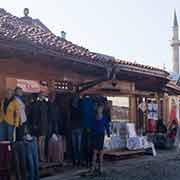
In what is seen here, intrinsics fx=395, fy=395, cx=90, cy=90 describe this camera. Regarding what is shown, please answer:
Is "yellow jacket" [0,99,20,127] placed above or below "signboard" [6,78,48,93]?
below

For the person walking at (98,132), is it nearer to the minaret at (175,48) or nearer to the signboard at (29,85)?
the signboard at (29,85)

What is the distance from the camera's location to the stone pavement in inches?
335

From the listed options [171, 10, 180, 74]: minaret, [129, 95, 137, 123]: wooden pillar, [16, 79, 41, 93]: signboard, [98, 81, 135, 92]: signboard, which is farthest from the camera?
[171, 10, 180, 74]: minaret

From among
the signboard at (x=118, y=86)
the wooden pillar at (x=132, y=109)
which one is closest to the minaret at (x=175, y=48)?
the wooden pillar at (x=132, y=109)

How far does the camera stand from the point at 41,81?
9.80 metres

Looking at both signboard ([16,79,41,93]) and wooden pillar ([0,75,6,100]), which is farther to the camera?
signboard ([16,79,41,93])

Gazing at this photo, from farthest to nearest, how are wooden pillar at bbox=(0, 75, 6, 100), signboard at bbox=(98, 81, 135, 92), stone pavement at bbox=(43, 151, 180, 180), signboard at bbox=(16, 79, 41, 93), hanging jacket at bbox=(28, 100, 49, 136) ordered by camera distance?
→ signboard at bbox=(98, 81, 135, 92) → signboard at bbox=(16, 79, 41, 93) → hanging jacket at bbox=(28, 100, 49, 136) → wooden pillar at bbox=(0, 75, 6, 100) → stone pavement at bbox=(43, 151, 180, 180)

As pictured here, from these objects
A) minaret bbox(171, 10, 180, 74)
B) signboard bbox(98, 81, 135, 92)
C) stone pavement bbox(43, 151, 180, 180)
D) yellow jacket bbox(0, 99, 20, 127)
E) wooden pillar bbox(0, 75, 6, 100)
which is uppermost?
minaret bbox(171, 10, 180, 74)

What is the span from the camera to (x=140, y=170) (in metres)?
9.59

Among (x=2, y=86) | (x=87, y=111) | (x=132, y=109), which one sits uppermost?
(x=2, y=86)

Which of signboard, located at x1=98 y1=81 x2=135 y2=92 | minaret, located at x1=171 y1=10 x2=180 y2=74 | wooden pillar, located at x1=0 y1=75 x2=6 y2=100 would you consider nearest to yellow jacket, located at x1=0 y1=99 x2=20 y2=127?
wooden pillar, located at x1=0 y1=75 x2=6 y2=100

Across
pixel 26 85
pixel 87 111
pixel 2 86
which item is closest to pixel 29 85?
pixel 26 85

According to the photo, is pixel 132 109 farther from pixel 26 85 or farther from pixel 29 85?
pixel 26 85

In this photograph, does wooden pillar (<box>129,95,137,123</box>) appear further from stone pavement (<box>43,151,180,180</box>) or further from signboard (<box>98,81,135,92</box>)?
stone pavement (<box>43,151,180,180</box>)
